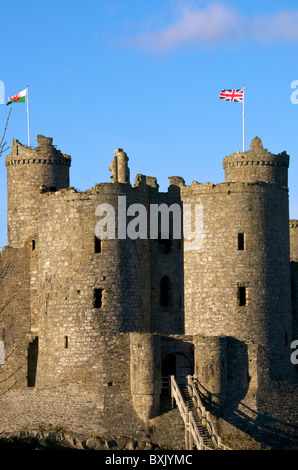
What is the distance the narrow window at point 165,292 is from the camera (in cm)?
6962

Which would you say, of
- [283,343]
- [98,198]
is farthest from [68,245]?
[283,343]

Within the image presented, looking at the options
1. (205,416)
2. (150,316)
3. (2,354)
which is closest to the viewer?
(205,416)

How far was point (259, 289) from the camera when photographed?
67.8 metres

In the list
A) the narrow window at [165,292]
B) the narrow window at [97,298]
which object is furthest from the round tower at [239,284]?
the narrow window at [97,298]

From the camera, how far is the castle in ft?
215

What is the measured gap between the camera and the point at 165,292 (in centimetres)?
6981

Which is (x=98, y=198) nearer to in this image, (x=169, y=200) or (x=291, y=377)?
(x=169, y=200)

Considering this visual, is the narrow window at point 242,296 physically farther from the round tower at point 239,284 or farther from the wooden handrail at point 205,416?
the wooden handrail at point 205,416

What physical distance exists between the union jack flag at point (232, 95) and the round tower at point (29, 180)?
9.81 metres

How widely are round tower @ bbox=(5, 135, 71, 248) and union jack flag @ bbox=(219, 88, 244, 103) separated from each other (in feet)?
32.2

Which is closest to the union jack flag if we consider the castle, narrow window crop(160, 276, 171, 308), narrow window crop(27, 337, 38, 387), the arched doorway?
the castle

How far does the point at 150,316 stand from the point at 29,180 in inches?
412

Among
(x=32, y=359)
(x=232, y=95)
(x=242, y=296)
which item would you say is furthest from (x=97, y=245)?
(x=232, y=95)

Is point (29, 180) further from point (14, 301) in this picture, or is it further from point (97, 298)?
point (97, 298)
